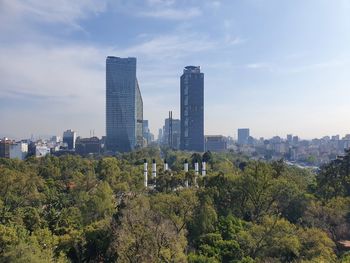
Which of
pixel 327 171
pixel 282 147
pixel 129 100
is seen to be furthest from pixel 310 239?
pixel 282 147

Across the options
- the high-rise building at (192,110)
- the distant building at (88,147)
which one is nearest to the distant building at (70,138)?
the distant building at (88,147)

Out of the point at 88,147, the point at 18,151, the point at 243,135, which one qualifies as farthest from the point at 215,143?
the point at 243,135

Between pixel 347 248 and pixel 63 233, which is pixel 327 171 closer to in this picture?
pixel 347 248

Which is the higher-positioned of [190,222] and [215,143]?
[215,143]

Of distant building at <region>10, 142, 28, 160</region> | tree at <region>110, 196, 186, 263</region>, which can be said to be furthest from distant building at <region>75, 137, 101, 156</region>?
tree at <region>110, 196, 186, 263</region>

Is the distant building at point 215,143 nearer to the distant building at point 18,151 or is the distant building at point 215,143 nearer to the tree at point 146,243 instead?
the distant building at point 18,151

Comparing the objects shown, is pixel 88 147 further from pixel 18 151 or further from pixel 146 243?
pixel 146 243

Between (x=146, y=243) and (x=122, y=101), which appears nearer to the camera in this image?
(x=146, y=243)

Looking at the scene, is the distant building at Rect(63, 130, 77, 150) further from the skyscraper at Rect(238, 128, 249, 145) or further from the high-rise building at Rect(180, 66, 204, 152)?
the skyscraper at Rect(238, 128, 249, 145)
